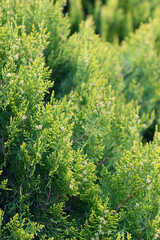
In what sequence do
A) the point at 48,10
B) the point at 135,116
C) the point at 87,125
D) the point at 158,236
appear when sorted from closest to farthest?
the point at 158,236 < the point at 87,125 < the point at 135,116 < the point at 48,10

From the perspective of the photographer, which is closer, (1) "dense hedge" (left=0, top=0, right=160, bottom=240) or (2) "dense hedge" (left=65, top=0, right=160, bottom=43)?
(1) "dense hedge" (left=0, top=0, right=160, bottom=240)

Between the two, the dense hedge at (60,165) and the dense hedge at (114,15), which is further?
the dense hedge at (114,15)

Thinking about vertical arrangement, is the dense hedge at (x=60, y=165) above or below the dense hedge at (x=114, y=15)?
below

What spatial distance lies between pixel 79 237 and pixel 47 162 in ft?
2.81

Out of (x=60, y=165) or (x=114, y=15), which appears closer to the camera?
(x=60, y=165)

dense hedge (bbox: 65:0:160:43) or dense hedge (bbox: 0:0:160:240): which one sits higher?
dense hedge (bbox: 65:0:160:43)

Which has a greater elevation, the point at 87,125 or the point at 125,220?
the point at 87,125

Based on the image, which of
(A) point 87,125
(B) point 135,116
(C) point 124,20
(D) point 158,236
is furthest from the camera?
(C) point 124,20

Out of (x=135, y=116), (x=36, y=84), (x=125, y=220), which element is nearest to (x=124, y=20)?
(x=135, y=116)

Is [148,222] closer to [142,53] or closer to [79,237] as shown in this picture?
[79,237]

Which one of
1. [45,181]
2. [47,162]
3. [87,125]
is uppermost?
[87,125]

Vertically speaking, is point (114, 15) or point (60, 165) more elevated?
point (114, 15)

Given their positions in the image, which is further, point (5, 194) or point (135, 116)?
point (135, 116)

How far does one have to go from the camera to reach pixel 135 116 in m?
3.19
